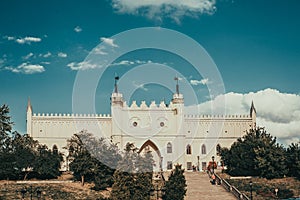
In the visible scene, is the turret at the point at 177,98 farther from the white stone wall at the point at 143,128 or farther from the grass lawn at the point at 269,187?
the grass lawn at the point at 269,187

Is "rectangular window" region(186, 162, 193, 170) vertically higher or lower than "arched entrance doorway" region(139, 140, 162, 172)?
lower

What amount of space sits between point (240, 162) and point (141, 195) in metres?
15.3

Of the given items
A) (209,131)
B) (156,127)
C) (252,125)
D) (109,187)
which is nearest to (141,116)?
(156,127)

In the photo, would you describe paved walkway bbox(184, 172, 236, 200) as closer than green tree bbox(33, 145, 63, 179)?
Yes

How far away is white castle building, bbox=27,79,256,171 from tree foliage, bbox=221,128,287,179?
31.4 ft

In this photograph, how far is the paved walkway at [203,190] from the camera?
45.1 meters

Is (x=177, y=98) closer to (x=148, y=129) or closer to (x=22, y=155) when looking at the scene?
(x=148, y=129)

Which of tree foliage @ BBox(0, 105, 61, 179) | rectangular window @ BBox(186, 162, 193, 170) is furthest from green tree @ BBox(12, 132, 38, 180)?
rectangular window @ BBox(186, 162, 193, 170)

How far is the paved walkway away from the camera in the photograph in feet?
148

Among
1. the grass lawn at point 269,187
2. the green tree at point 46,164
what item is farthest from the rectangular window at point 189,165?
the green tree at point 46,164

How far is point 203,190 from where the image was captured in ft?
156

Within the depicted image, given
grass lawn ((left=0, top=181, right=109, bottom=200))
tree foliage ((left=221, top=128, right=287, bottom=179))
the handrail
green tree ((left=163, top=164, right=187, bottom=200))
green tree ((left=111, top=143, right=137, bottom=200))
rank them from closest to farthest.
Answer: green tree ((left=111, top=143, right=137, bottom=200)) → green tree ((left=163, top=164, right=187, bottom=200)) → grass lawn ((left=0, top=181, right=109, bottom=200)) → the handrail → tree foliage ((left=221, top=128, right=287, bottom=179))

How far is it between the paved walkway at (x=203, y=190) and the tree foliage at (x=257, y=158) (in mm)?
3290

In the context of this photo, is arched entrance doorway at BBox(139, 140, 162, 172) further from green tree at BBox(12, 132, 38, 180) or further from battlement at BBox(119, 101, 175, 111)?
green tree at BBox(12, 132, 38, 180)
